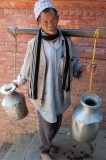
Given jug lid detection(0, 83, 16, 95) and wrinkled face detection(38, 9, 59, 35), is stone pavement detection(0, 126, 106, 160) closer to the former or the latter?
jug lid detection(0, 83, 16, 95)

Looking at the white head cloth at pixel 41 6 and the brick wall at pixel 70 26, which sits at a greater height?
the white head cloth at pixel 41 6

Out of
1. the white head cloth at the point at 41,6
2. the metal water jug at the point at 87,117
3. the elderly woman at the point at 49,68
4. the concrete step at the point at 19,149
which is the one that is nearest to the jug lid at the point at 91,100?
the metal water jug at the point at 87,117

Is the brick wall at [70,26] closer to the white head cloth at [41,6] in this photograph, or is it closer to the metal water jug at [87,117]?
the white head cloth at [41,6]

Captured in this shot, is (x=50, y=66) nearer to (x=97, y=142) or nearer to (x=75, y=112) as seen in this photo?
(x=75, y=112)

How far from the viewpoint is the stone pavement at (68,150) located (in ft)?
11.2

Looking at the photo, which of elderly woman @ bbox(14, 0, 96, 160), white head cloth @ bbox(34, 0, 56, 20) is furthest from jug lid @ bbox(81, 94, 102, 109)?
white head cloth @ bbox(34, 0, 56, 20)

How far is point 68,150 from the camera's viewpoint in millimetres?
3529

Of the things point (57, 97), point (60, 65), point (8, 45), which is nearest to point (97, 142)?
point (57, 97)

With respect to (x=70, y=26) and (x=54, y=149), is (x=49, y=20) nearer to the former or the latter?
(x=70, y=26)

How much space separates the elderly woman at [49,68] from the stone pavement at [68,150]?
0.66 metres

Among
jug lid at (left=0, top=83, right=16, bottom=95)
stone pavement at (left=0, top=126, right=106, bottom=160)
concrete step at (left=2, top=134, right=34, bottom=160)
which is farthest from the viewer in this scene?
concrete step at (left=2, top=134, right=34, bottom=160)

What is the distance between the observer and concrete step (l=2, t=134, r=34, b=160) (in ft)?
12.2

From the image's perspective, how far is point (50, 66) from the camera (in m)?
2.77

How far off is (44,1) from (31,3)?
3.27ft
